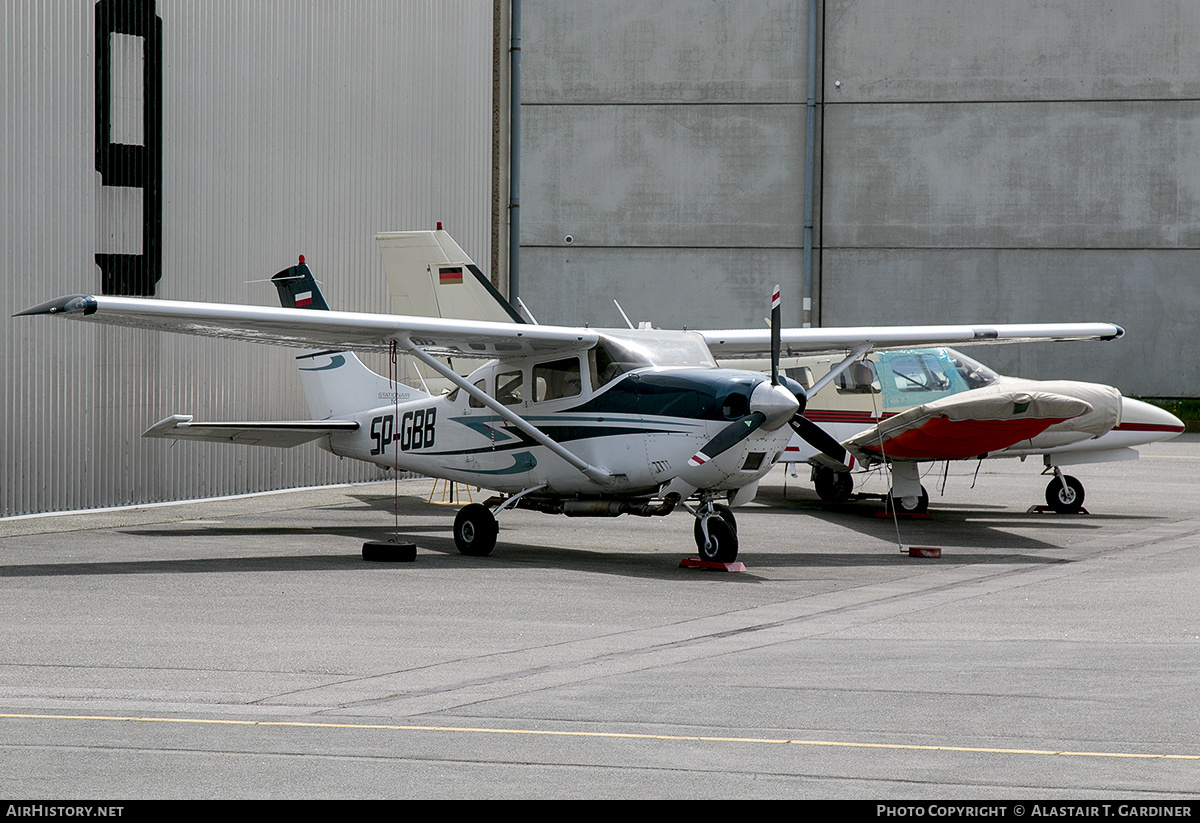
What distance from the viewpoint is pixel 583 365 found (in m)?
14.1

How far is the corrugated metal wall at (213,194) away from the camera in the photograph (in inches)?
668

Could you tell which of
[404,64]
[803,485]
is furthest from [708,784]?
[404,64]

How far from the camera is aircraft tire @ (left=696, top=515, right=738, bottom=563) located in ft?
43.3

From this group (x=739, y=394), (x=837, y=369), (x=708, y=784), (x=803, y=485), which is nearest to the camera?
(x=708, y=784)

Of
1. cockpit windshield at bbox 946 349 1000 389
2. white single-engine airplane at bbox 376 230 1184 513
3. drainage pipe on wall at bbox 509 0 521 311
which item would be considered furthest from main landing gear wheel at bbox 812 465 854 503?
drainage pipe on wall at bbox 509 0 521 311

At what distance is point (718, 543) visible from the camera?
13.2m

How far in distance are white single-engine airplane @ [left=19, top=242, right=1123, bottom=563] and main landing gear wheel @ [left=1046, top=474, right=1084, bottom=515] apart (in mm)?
3223

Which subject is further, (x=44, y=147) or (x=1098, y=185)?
(x=1098, y=185)

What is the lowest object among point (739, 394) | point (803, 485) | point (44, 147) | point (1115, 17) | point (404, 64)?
point (803, 485)

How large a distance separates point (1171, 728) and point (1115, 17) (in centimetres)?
3135

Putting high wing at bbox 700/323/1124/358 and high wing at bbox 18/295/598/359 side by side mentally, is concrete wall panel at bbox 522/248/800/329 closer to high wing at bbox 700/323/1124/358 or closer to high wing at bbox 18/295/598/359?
high wing at bbox 700/323/1124/358

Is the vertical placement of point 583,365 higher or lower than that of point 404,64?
lower

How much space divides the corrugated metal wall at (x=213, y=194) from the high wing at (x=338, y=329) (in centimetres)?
446
